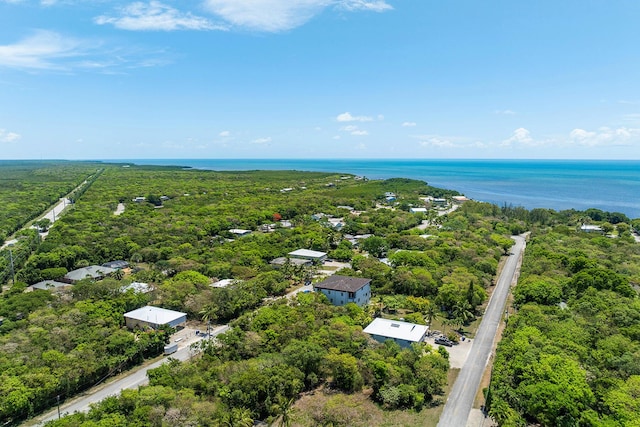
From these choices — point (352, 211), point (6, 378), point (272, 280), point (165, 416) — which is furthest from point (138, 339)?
point (352, 211)

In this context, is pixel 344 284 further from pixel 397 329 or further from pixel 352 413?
pixel 352 413

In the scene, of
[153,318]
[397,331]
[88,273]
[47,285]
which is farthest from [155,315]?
[397,331]

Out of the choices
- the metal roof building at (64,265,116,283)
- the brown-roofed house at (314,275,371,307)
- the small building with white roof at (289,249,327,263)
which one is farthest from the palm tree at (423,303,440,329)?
the metal roof building at (64,265,116,283)

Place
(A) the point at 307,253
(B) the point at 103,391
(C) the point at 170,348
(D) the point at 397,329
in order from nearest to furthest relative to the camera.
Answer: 1. (B) the point at 103,391
2. (C) the point at 170,348
3. (D) the point at 397,329
4. (A) the point at 307,253

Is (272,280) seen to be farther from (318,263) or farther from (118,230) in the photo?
(118,230)

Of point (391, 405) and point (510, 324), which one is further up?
point (510, 324)

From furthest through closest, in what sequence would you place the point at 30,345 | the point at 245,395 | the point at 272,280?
the point at 272,280 → the point at 30,345 → the point at 245,395

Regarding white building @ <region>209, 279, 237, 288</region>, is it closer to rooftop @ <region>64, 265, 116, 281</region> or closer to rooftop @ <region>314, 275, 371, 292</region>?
rooftop @ <region>314, 275, 371, 292</region>
